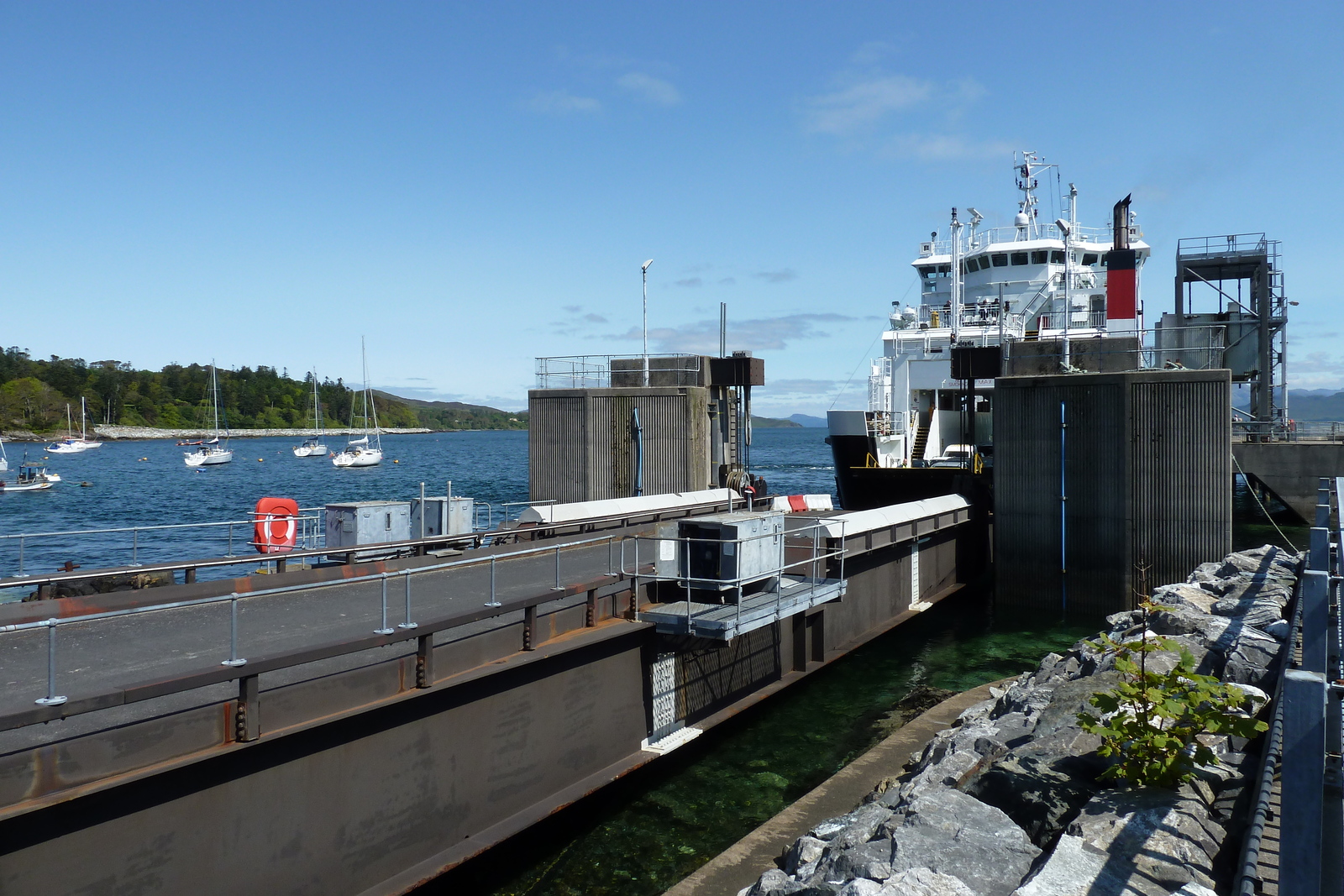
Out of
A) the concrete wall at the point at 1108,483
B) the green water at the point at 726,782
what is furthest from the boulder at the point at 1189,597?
Result: the concrete wall at the point at 1108,483

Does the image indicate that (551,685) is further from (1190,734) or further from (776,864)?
(1190,734)

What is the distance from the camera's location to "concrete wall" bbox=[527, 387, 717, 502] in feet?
81.1

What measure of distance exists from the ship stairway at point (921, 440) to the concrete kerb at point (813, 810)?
2232cm

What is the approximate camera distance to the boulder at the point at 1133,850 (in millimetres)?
5453

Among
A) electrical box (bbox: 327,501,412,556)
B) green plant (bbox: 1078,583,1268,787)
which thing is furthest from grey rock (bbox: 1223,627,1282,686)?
electrical box (bbox: 327,501,412,556)

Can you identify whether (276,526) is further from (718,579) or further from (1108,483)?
(1108,483)

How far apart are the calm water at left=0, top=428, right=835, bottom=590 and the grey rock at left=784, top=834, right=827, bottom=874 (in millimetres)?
21270

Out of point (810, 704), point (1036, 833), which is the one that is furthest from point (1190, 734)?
point (810, 704)

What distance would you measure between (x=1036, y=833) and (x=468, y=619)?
208 inches

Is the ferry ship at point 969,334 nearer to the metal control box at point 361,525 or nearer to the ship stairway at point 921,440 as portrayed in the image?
the ship stairway at point 921,440

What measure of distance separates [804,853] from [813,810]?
8.82 feet

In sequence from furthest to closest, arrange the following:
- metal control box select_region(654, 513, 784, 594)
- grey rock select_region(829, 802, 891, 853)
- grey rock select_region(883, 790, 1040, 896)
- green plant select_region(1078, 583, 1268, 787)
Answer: metal control box select_region(654, 513, 784, 594) → grey rock select_region(829, 802, 891, 853) → green plant select_region(1078, 583, 1268, 787) → grey rock select_region(883, 790, 1040, 896)

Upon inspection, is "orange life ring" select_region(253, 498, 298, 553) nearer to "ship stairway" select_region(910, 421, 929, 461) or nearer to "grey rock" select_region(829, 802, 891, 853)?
"grey rock" select_region(829, 802, 891, 853)

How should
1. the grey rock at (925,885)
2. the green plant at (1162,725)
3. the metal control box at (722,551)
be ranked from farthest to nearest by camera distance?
1. the metal control box at (722,551)
2. the green plant at (1162,725)
3. the grey rock at (925,885)
